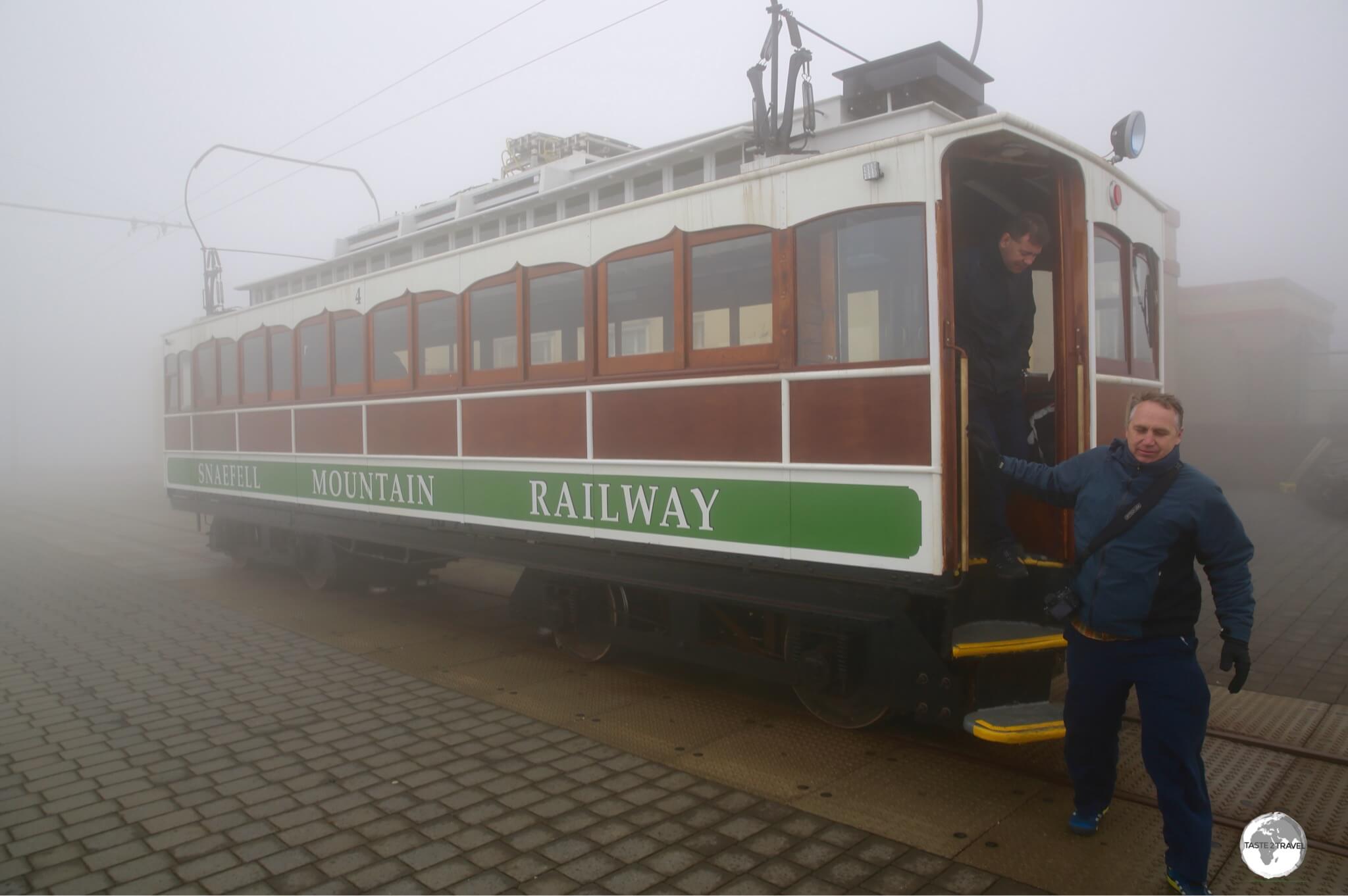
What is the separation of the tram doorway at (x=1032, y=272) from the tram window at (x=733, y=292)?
99 cm

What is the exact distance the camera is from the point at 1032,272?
5586 millimetres

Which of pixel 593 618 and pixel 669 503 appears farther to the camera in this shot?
pixel 593 618

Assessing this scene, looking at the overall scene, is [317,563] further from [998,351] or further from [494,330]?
[998,351]

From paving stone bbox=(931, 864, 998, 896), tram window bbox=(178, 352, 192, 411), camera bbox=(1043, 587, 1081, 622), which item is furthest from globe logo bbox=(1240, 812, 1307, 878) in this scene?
tram window bbox=(178, 352, 192, 411)

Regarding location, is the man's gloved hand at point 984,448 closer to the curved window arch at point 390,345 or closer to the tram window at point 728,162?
the tram window at point 728,162

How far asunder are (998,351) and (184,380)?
1083 centimetres

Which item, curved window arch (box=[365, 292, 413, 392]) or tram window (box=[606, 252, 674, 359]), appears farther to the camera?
curved window arch (box=[365, 292, 413, 392])

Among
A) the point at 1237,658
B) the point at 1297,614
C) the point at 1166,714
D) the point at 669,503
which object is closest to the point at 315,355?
the point at 669,503

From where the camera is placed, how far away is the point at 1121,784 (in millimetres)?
4309

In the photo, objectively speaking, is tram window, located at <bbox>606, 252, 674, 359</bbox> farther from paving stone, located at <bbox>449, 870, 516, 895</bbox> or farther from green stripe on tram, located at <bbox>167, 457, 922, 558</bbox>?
paving stone, located at <bbox>449, 870, 516, 895</bbox>

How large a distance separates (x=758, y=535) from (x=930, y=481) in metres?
1.05

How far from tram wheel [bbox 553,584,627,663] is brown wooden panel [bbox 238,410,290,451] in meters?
4.48

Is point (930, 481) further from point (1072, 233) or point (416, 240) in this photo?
point (416, 240)

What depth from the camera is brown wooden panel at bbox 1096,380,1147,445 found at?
16.3 feet
